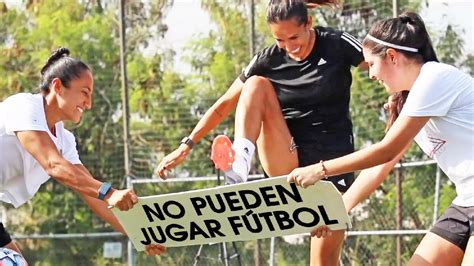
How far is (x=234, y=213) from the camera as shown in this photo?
5.29 metres

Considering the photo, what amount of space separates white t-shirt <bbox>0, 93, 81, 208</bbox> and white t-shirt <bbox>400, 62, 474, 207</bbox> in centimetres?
174

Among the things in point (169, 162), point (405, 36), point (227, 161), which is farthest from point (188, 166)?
point (405, 36)

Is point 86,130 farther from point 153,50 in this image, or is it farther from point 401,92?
point 401,92

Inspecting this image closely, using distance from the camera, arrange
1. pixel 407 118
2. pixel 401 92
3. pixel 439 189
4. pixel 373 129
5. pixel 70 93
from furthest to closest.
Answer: pixel 373 129, pixel 439 189, pixel 70 93, pixel 401 92, pixel 407 118

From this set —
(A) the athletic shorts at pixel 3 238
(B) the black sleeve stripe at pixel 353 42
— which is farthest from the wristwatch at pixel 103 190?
(B) the black sleeve stripe at pixel 353 42

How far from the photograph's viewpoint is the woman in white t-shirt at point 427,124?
4734mm

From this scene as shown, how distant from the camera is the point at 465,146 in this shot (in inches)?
190

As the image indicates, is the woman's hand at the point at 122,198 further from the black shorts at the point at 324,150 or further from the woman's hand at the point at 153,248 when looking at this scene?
the black shorts at the point at 324,150

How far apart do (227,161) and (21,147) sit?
101 cm

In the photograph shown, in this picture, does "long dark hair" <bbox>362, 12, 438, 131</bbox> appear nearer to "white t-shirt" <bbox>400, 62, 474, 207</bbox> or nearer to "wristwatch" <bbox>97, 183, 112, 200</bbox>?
"white t-shirt" <bbox>400, 62, 474, 207</bbox>

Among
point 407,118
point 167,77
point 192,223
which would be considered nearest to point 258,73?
point 192,223

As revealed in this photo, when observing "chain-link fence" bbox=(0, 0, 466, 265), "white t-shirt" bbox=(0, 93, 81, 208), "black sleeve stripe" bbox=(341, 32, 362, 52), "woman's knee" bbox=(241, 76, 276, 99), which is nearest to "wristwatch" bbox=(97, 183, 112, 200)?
"white t-shirt" bbox=(0, 93, 81, 208)

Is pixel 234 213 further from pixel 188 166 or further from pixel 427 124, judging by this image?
pixel 188 166

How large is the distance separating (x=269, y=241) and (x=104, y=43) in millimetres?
3158
